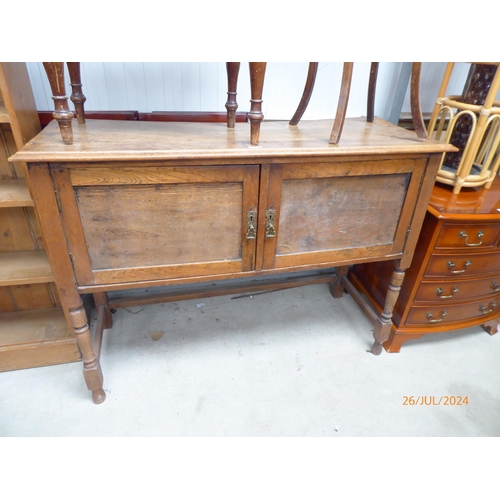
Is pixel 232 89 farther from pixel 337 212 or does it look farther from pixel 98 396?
pixel 98 396

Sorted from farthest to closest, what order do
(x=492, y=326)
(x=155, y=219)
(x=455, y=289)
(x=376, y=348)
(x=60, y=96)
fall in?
1. (x=492, y=326)
2. (x=376, y=348)
3. (x=455, y=289)
4. (x=155, y=219)
5. (x=60, y=96)

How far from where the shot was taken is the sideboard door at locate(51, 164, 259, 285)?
43.6 inches

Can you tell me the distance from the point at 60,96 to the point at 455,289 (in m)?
1.78

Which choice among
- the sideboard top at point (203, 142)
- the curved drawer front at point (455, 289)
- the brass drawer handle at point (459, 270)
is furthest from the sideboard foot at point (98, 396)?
the brass drawer handle at point (459, 270)

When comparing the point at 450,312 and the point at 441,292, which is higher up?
the point at 441,292

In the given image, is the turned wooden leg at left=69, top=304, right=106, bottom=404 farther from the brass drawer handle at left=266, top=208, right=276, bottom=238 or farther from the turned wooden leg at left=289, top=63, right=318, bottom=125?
the turned wooden leg at left=289, top=63, right=318, bottom=125

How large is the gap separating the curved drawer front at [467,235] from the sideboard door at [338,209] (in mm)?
198

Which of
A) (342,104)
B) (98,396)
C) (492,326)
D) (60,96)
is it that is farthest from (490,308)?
(60,96)

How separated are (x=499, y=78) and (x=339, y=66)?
0.72 metres

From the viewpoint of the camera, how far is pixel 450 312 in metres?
1.80

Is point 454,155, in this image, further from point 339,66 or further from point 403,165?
point 339,66

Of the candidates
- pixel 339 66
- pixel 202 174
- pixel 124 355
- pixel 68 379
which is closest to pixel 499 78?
pixel 339 66

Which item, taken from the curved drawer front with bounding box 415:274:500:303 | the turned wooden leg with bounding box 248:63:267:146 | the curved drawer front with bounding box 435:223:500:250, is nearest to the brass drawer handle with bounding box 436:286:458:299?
the curved drawer front with bounding box 415:274:500:303

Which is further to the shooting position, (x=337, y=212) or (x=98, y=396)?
(x=98, y=396)
